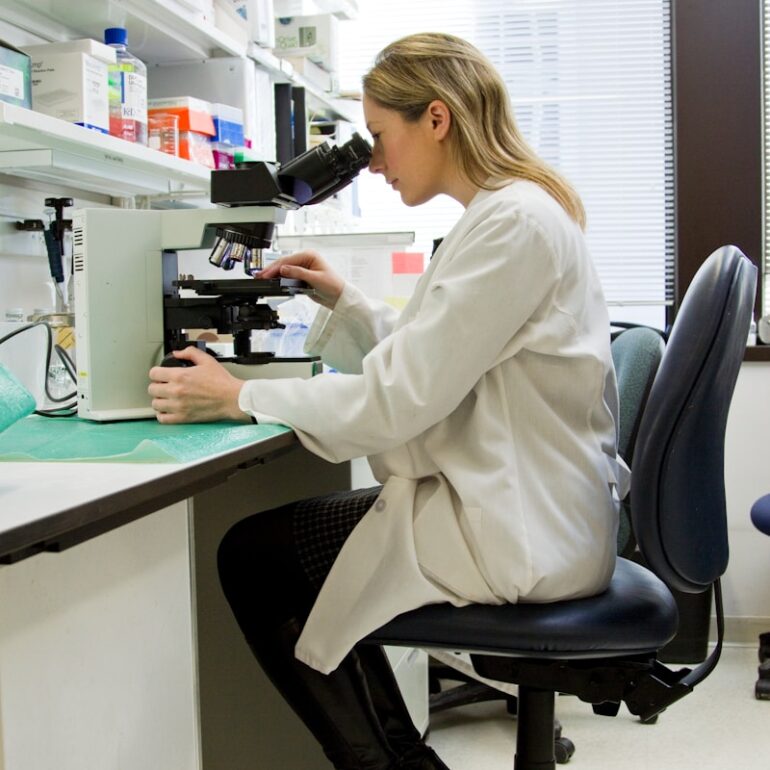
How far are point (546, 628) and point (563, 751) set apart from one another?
1.13 metres

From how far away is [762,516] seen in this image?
7.64 ft

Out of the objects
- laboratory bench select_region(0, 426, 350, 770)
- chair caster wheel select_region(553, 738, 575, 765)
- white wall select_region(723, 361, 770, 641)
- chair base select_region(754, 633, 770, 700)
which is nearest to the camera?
laboratory bench select_region(0, 426, 350, 770)

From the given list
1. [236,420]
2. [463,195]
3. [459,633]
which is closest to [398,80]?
[463,195]

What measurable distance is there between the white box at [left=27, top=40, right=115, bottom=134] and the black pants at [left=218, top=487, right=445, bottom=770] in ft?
2.53

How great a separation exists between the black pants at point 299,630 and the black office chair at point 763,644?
133 centimetres

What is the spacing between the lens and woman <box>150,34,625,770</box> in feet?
3.86

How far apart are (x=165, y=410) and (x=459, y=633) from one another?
501 mm

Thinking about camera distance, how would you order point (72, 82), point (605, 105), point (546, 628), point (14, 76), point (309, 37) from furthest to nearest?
point (605, 105)
point (309, 37)
point (72, 82)
point (14, 76)
point (546, 628)

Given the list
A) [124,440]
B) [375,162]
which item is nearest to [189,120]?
[375,162]

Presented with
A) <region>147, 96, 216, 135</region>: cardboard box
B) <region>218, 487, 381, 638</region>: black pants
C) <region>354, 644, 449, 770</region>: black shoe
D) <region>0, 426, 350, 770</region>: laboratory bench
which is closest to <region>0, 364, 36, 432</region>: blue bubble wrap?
<region>0, 426, 350, 770</region>: laboratory bench

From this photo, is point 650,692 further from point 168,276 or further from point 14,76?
point 14,76

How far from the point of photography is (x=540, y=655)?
1.13 meters

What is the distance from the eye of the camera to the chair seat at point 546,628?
3.69 feet

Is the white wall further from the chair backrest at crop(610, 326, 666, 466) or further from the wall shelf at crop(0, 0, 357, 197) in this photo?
the wall shelf at crop(0, 0, 357, 197)
